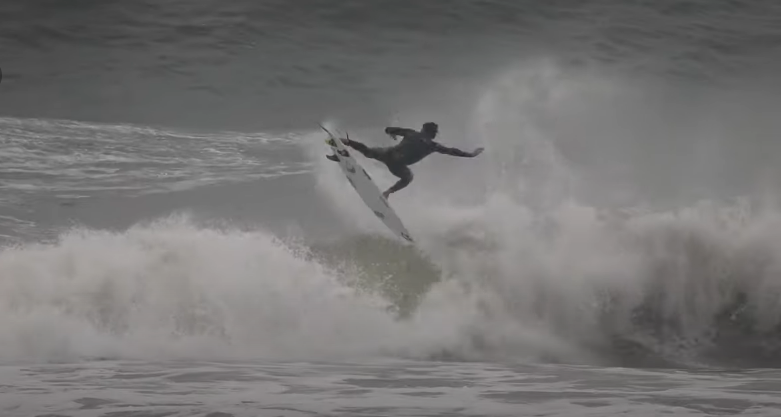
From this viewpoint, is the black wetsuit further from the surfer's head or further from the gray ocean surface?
the gray ocean surface

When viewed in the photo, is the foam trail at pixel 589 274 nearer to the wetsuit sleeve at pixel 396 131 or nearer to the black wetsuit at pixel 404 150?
the black wetsuit at pixel 404 150

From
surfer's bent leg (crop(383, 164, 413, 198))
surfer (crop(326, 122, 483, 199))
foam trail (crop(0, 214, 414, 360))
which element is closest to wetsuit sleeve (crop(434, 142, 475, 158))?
surfer (crop(326, 122, 483, 199))

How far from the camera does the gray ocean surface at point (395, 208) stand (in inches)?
342

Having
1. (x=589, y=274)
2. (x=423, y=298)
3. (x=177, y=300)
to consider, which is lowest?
(x=177, y=300)

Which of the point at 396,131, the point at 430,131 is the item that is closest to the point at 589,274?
the point at 430,131

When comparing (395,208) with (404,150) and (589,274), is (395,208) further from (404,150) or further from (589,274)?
(589,274)

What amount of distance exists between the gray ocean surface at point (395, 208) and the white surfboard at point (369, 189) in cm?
27

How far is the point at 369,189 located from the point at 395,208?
85 cm

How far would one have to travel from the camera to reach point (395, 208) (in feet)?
46.8

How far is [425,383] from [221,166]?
1009cm

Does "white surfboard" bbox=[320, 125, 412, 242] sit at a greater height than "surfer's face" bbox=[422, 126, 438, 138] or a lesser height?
lesser

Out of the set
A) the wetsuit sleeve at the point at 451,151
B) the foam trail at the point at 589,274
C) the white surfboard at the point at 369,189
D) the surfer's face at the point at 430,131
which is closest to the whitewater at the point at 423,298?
the foam trail at the point at 589,274

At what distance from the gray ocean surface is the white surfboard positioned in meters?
0.27

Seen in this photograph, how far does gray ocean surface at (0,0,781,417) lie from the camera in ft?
28.5
